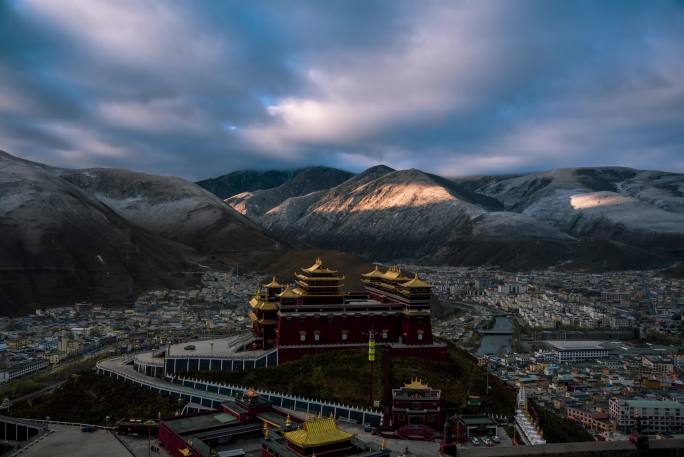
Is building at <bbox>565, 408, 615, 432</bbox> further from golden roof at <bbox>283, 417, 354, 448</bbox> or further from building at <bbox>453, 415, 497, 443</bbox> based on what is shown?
golden roof at <bbox>283, 417, 354, 448</bbox>

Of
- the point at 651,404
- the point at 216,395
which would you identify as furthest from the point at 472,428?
the point at 651,404

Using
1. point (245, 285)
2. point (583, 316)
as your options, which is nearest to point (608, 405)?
point (583, 316)

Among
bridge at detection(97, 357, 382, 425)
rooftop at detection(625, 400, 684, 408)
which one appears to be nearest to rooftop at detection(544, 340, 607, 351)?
rooftop at detection(625, 400, 684, 408)

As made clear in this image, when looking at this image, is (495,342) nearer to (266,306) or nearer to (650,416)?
(650,416)

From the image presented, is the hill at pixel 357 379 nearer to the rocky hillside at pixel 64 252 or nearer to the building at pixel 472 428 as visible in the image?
the building at pixel 472 428

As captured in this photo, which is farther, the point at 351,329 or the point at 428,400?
the point at 351,329

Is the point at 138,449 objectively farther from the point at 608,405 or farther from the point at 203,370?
the point at 608,405
